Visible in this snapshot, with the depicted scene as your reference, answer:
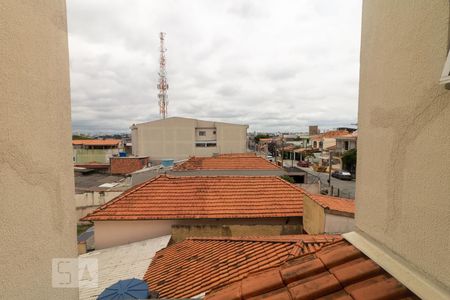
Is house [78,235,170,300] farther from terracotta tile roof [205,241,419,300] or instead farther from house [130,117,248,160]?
house [130,117,248,160]

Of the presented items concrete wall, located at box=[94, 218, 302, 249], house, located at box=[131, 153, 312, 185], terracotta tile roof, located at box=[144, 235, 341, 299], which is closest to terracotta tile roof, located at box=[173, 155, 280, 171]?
house, located at box=[131, 153, 312, 185]

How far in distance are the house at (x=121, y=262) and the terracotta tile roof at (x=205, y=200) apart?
0.98 m

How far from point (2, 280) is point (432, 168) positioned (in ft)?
7.87

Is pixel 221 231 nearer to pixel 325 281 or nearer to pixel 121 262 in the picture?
pixel 121 262

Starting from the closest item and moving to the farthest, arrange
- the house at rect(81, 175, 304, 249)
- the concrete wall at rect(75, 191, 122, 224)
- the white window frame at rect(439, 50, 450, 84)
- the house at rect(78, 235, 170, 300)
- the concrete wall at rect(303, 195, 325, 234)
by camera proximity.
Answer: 1. the white window frame at rect(439, 50, 450, 84)
2. the house at rect(78, 235, 170, 300)
3. the concrete wall at rect(303, 195, 325, 234)
4. the house at rect(81, 175, 304, 249)
5. the concrete wall at rect(75, 191, 122, 224)

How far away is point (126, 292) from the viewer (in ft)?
14.8

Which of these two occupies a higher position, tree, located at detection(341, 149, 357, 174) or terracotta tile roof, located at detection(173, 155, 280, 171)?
terracotta tile roof, located at detection(173, 155, 280, 171)

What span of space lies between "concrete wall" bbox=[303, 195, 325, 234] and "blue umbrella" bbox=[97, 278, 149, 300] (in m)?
5.31

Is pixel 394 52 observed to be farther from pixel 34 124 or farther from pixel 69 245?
pixel 69 245

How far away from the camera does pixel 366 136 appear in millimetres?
2049

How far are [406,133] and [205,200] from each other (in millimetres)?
8884

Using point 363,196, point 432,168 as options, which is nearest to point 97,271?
point 363,196

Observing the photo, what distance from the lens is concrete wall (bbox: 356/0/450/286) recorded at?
1.35m

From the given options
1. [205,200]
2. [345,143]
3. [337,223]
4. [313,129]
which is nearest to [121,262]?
[205,200]
